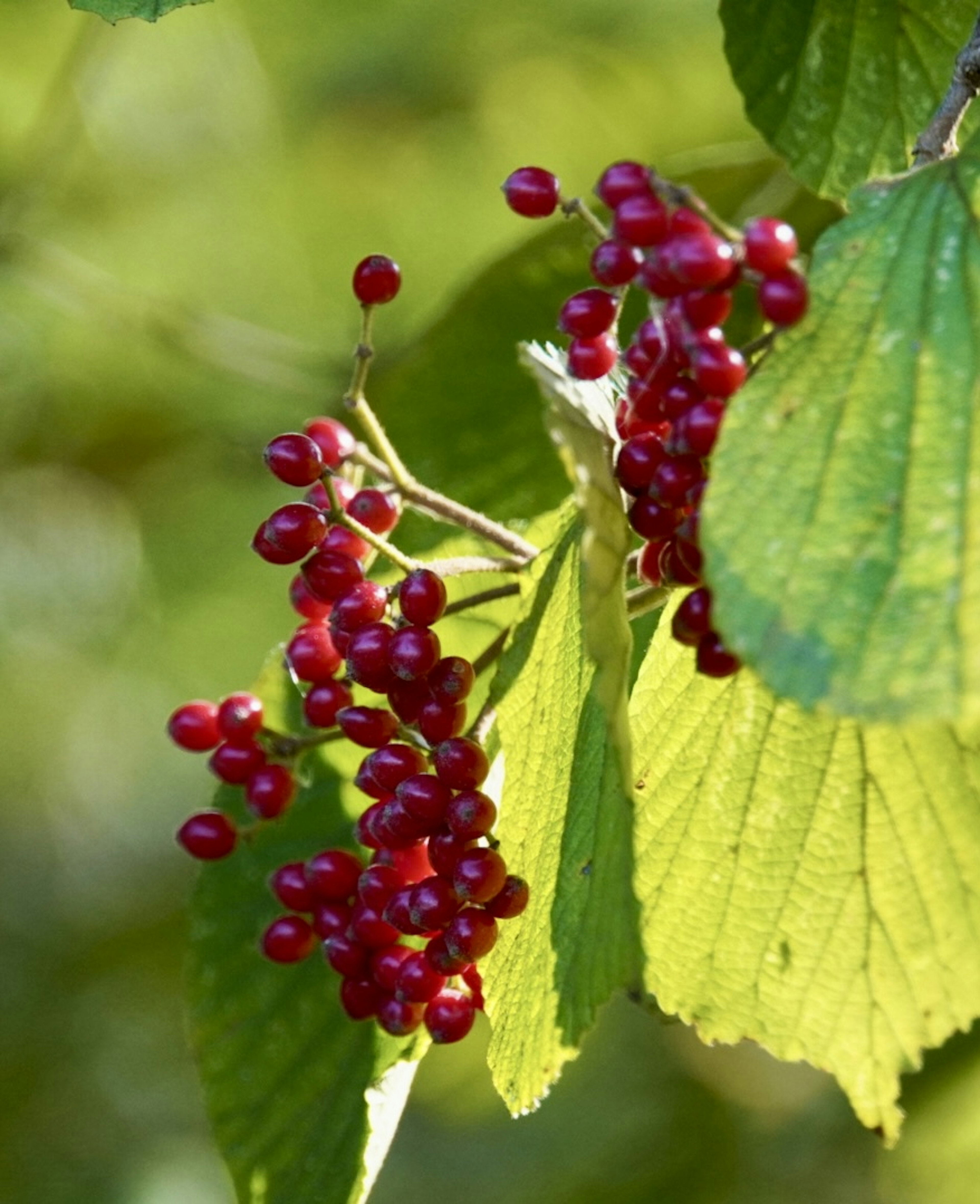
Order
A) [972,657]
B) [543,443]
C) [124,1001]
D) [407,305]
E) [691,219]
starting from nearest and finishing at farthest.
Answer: [972,657]
[691,219]
[543,443]
[407,305]
[124,1001]

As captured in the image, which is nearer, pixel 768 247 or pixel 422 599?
pixel 768 247

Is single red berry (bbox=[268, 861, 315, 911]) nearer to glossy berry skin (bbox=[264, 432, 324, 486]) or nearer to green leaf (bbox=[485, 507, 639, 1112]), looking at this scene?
green leaf (bbox=[485, 507, 639, 1112])

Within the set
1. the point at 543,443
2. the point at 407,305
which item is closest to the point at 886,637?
the point at 543,443

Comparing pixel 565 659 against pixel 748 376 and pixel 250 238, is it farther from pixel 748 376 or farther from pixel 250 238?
pixel 250 238

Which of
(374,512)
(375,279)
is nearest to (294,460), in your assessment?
(374,512)

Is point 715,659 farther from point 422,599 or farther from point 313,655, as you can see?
→ point 313,655

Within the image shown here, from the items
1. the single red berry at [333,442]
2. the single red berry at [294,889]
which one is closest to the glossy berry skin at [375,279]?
the single red berry at [333,442]

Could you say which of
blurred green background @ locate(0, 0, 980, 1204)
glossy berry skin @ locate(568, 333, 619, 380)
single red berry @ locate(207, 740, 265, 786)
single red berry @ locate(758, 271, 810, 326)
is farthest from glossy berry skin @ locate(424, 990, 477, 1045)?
blurred green background @ locate(0, 0, 980, 1204)
